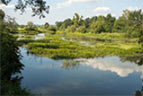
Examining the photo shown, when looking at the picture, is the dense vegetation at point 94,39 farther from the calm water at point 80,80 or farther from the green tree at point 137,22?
the calm water at point 80,80

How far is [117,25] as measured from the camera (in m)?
108

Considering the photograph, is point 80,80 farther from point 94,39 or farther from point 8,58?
point 94,39

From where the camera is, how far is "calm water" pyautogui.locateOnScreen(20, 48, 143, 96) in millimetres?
16562

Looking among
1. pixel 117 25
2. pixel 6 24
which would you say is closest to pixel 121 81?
pixel 6 24

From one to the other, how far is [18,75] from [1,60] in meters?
8.07

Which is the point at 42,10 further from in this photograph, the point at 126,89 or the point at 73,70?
the point at 126,89

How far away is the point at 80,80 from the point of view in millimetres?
19766

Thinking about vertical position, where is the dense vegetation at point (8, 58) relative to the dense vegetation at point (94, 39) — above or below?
below

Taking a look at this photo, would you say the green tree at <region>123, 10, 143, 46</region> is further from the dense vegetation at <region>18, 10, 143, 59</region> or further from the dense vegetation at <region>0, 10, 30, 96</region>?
the dense vegetation at <region>0, 10, 30, 96</region>

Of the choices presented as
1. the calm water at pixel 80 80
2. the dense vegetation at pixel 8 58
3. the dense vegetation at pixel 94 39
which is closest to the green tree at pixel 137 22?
the dense vegetation at pixel 94 39

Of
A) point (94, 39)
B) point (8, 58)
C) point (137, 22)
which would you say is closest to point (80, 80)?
point (8, 58)

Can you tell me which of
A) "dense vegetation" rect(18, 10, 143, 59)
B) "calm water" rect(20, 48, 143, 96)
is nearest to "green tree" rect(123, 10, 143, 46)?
"dense vegetation" rect(18, 10, 143, 59)

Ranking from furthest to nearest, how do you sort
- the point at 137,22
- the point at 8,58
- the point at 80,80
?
the point at 137,22
the point at 80,80
the point at 8,58

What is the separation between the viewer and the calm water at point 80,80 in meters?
16.6
